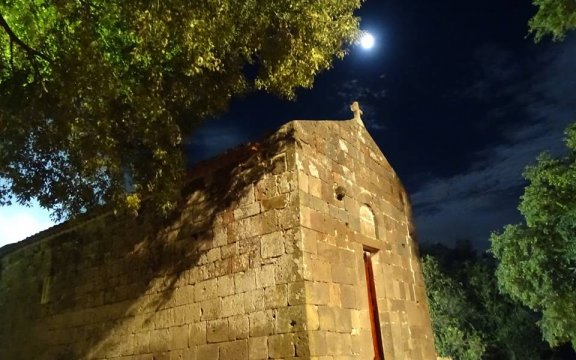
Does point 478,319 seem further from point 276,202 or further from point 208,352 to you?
point 276,202

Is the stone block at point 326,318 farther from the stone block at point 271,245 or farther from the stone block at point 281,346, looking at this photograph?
the stone block at point 271,245

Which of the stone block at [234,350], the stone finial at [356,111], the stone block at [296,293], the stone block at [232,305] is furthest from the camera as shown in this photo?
the stone finial at [356,111]

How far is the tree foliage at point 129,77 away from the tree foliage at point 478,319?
21217 millimetres

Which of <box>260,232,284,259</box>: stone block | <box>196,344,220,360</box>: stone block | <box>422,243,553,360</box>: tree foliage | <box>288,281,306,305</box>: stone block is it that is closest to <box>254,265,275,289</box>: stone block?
<box>260,232,284,259</box>: stone block

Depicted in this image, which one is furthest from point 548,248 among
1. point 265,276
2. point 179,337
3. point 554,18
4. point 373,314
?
point 179,337

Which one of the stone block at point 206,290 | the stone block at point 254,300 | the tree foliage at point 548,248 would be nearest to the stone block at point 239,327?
the stone block at point 254,300

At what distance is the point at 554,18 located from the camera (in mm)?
11656

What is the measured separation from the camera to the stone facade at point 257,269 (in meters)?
6.27

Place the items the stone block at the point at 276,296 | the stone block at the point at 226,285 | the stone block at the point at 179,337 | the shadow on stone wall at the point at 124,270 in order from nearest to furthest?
the stone block at the point at 276,296 → the stone block at the point at 226,285 → the stone block at the point at 179,337 → the shadow on stone wall at the point at 124,270

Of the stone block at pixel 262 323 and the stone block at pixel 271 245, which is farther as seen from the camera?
the stone block at pixel 271 245

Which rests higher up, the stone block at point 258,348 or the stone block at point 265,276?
the stone block at point 265,276

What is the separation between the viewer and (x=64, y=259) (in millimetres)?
9711

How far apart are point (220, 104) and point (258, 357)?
13.7ft

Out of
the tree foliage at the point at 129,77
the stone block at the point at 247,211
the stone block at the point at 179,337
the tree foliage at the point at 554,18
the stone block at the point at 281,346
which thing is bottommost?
the stone block at the point at 281,346
